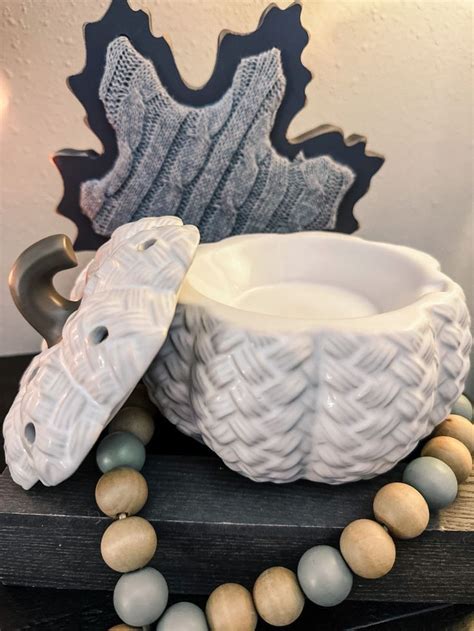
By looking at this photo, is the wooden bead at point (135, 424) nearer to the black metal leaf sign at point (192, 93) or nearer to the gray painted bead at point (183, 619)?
the gray painted bead at point (183, 619)

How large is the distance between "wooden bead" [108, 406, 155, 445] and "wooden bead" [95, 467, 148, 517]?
9 centimetres

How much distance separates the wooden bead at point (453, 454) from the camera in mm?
577

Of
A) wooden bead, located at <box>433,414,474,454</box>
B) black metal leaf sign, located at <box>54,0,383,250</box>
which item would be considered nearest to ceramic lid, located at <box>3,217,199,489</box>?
black metal leaf sign, located at <box>54,0,383,250</box>

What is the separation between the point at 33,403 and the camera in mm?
486

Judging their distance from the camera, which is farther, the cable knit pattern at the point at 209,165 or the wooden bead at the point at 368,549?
the cable knit pattern at the point at 209,165

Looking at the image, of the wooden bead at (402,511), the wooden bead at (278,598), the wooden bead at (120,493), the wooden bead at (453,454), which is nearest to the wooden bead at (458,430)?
the wooden bead at (453,454)

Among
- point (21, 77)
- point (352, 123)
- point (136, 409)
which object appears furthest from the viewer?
point (352, 123)

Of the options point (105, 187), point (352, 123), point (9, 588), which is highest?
point (352, 123)

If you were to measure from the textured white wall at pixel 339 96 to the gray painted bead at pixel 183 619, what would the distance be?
60 centimetres

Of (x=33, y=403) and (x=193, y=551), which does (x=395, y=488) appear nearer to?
(x=193, y=551)

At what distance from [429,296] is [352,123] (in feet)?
1.38

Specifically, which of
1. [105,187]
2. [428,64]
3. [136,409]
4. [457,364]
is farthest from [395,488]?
[428,64]

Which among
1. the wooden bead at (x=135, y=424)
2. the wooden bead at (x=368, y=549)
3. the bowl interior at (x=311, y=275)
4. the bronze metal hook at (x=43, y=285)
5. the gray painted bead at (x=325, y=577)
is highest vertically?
the bowl interior at (x=311, y=275)

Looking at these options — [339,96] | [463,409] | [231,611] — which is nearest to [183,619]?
[231,611]
